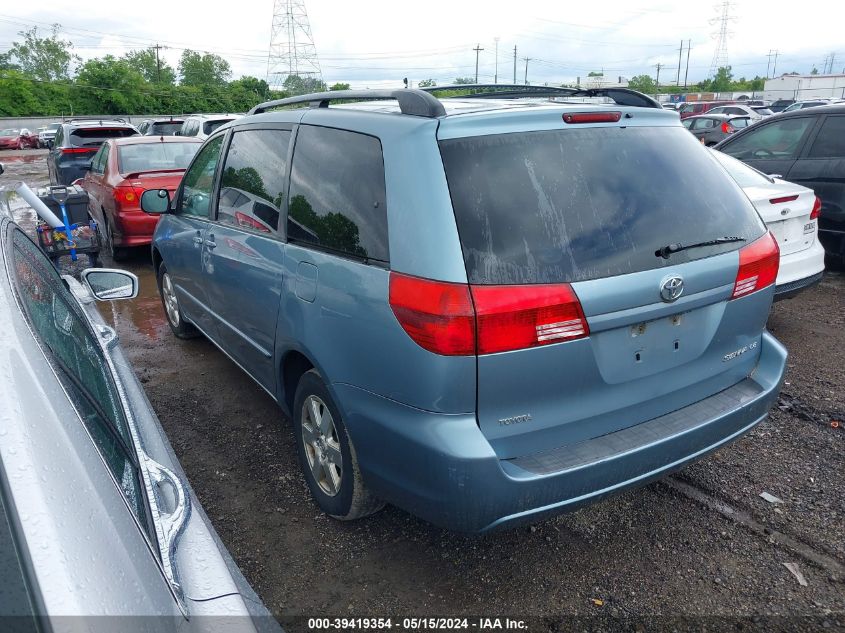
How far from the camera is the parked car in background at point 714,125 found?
18.3m

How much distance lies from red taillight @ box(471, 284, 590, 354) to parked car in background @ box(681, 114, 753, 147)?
1761cm

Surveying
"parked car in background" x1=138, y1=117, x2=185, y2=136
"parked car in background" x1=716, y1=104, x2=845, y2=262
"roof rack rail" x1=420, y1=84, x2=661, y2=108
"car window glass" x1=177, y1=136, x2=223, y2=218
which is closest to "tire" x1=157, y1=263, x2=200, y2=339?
"car window glass" x1=177, y1=136, x2=223, y2=218

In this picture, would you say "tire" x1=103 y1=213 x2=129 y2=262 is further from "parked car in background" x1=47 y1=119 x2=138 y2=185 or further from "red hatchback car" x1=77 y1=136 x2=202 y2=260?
"parked car in background" x1=47 y1=119 x2=138 y2=185

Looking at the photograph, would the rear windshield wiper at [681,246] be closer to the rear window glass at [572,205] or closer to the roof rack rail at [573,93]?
the rear window glass at [572,205]

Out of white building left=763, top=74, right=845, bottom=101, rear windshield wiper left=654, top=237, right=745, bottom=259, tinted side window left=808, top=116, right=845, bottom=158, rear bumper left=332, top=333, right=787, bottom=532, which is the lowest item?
rear bumper left=332, top=333, right=787, bottom=532

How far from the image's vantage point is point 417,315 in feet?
7.39

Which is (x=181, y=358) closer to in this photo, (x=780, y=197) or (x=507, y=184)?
(x=507, y=184)

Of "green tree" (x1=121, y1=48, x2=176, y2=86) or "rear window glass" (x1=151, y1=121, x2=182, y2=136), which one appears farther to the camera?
"green tree" (x1=121, y1=48, x2=176, y2=86)

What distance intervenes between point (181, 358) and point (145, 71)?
91889mm

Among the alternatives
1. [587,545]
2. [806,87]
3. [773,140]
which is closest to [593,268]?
[587,545]

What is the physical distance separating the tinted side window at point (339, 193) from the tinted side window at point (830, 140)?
6.00 m

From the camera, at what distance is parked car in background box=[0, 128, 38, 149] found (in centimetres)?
3872

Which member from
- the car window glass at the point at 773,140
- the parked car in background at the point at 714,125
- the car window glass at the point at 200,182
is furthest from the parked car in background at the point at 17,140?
the car window glass at the point at 773,140

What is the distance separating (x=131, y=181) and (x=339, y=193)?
20.1 ft
